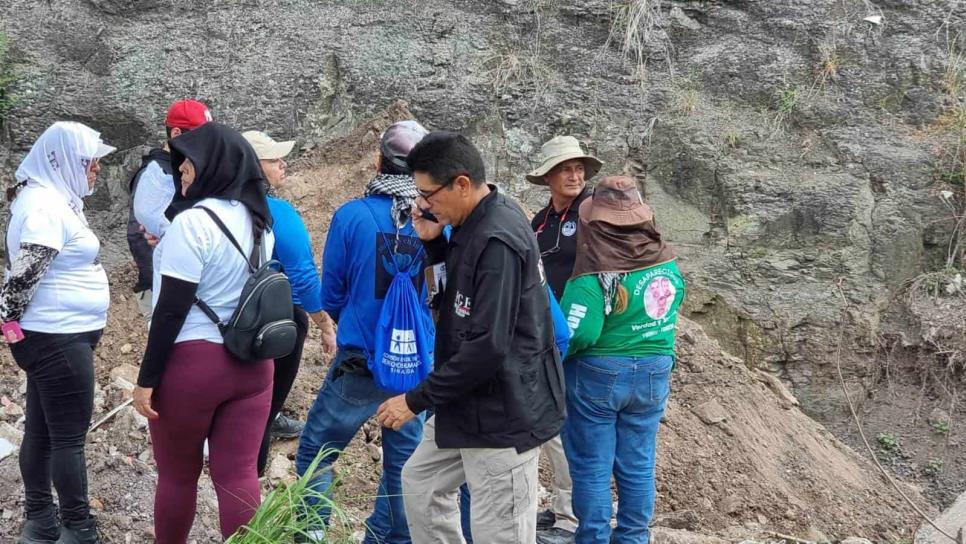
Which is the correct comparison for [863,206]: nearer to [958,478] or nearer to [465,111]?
[958,478]

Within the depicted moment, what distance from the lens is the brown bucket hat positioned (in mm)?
A: 3992

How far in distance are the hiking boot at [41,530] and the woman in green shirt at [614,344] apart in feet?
7.40

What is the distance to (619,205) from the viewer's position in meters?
4.01

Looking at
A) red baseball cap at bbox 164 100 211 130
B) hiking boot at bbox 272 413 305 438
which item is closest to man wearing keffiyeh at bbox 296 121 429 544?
red baseball cap at bbox 164 100 211 130

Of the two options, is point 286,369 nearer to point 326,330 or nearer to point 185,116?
point 326,330

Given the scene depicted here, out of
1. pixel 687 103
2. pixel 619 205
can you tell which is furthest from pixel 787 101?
pixel 619 205

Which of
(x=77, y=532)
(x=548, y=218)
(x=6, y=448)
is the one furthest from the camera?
(x=6, y=448)

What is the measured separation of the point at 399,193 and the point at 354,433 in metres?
1.05

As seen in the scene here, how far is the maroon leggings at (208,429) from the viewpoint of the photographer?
3.17 meters

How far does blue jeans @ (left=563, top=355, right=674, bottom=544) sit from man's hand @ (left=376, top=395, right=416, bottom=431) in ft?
3.88

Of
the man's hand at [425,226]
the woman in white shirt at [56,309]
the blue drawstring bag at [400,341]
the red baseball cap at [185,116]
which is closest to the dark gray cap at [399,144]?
the blue drawstring bag at [400,341]

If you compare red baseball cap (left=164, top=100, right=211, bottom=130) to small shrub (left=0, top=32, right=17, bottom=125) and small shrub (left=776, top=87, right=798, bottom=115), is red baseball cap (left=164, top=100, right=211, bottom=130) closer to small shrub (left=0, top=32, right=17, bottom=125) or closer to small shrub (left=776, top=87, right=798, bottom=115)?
small shrub (left=0, top=32, right=17, bottom=125)

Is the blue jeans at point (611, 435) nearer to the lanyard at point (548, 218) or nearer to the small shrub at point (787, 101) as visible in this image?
the lanyard at point (548, 218)

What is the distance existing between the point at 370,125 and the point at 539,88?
1.68 meters
